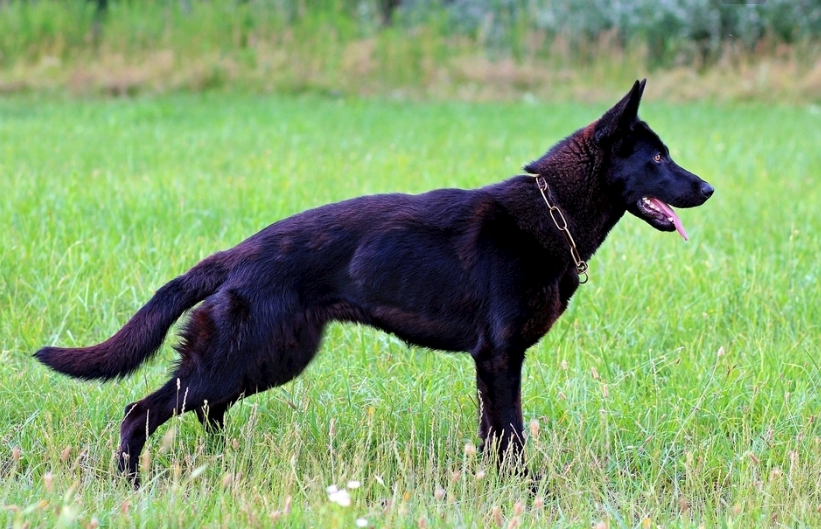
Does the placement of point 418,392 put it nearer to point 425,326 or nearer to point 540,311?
point 425,326

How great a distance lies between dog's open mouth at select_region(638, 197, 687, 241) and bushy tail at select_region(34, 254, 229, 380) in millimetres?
1487

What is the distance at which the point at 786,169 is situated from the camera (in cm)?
871

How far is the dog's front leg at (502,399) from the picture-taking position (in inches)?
124

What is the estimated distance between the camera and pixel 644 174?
3.38 m

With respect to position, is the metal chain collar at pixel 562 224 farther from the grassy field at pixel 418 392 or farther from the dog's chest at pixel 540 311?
the grassy field at pixel 418 392

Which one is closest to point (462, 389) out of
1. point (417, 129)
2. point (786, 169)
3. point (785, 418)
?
point (785, 418)

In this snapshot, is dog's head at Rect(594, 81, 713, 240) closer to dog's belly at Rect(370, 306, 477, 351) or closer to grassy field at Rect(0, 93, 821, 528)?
grassy field at Rect(0, 93, 821, 528)

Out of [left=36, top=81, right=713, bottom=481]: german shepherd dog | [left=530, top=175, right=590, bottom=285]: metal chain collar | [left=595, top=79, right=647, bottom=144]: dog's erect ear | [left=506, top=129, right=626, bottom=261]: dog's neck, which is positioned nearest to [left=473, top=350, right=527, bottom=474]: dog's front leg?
[left=36, top=81, right=713, bottom=481]: german shepherd dog

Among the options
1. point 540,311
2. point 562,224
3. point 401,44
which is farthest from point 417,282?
point 401,44

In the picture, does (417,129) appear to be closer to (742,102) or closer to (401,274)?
(742,102)

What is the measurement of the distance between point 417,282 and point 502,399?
484 millimetres

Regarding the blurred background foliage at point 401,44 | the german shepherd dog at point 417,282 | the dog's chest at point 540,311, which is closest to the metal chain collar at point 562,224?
the german shepherd dog at point 417,282

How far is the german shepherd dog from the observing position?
3.05 m

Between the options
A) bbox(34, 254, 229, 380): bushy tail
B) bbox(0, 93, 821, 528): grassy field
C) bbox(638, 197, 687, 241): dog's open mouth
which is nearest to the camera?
bbox(0, 93, 821, 528): grassy field
